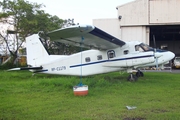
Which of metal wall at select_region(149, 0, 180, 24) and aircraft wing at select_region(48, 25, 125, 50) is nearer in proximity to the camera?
aircraft wing at select_region(48, 25, 125, 50)

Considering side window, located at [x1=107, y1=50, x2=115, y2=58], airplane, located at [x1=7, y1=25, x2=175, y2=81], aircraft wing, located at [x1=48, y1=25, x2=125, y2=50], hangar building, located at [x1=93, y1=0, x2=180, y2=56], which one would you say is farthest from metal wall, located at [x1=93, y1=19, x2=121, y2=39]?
aircraft wing, located at [x1=48, y1=25, x2=125, y2=50]

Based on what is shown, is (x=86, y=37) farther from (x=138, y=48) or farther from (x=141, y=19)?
(x=141, y=19)

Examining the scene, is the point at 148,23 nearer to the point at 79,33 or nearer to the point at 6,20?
the point at 6,20

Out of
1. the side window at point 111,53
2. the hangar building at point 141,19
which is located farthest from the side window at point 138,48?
the hangar building at point 141,19

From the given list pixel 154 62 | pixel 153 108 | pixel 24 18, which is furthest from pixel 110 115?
pixel 24 18

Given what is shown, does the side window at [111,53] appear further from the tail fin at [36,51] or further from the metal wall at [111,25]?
the metal wall at [111,25]

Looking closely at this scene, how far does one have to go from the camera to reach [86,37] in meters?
12.0

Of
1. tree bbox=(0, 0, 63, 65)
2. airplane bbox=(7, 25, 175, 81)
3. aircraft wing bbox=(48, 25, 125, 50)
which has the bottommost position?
airplane bbox=(7, 25, 175, 81)

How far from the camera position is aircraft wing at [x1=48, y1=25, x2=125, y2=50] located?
9529 mm

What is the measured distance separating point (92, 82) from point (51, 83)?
2.20 m

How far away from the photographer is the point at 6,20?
2672 centimetres

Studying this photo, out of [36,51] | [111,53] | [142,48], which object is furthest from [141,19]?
[36,51]

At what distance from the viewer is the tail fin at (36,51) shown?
49.7 feet

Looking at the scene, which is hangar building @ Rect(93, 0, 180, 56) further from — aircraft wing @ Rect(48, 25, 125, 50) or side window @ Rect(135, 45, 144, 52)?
aircraft wing @ Rect(48, 25, 125, 50)
